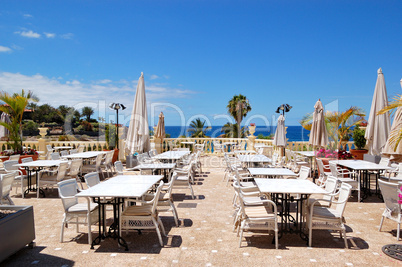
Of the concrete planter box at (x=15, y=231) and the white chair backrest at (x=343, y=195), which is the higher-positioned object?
the white chair backrest at (x=343, y=195)

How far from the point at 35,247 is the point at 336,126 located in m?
11.8

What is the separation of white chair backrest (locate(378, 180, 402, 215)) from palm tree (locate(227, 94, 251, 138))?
22286 millimetres

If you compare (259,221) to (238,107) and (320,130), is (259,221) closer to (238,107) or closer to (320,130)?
(320,130)

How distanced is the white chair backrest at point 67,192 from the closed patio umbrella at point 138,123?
529cm

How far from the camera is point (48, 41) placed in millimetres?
15953

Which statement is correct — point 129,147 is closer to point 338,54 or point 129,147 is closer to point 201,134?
point 201,134

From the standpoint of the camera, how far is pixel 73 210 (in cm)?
375

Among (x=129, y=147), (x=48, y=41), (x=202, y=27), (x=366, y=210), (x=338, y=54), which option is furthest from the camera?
(x=338, y=54)

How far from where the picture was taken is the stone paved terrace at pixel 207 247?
3.12 meters

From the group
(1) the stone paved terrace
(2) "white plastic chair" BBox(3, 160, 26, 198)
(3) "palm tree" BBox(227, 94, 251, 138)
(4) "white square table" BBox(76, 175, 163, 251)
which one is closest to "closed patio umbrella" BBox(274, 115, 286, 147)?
(1) the stone paved terrace

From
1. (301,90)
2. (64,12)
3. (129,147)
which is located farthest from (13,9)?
(301,90)

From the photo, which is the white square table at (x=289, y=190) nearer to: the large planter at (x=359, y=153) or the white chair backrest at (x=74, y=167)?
the white chair backrest at (x=74, y=167)

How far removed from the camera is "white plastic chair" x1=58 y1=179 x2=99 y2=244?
367 centimetres

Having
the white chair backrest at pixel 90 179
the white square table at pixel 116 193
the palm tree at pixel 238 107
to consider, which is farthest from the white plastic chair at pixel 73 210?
the palm tree at pixel 238 107
